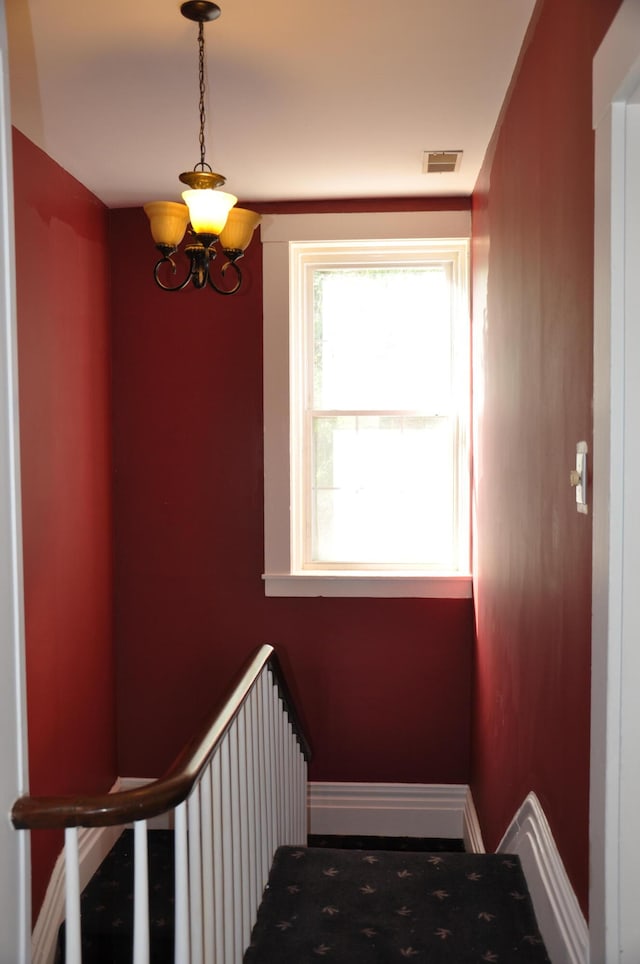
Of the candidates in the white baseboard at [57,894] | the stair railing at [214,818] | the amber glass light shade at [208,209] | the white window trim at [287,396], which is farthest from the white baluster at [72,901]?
the white window trim at [287,396]

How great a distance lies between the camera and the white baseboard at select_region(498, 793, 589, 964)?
1812 mm

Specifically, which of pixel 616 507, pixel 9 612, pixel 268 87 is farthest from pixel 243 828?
pixel 268 87

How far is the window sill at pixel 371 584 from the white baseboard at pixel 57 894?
1.30 meters

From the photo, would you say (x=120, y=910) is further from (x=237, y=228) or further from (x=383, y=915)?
(x=237, y=228)

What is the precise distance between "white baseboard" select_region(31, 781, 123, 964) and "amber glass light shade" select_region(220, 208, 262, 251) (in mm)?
1938

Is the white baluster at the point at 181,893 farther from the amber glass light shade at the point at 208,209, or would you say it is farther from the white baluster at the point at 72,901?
the amber glass light shade at the point at 208,209

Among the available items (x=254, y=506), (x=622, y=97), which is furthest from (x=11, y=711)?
(x=254, y=506)

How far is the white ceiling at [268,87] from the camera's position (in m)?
2.36

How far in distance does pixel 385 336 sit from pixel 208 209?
171 centimetres

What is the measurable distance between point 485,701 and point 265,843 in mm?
1241

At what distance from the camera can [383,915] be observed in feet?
7.61

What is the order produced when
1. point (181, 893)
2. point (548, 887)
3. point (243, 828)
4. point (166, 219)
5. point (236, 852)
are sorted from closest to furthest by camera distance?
point (181, 893), point (548, 887), point (236, 852), point (243, 828), point (166, 219)

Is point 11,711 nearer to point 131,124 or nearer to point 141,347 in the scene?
point 131,124

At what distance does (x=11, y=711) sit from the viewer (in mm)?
1641
